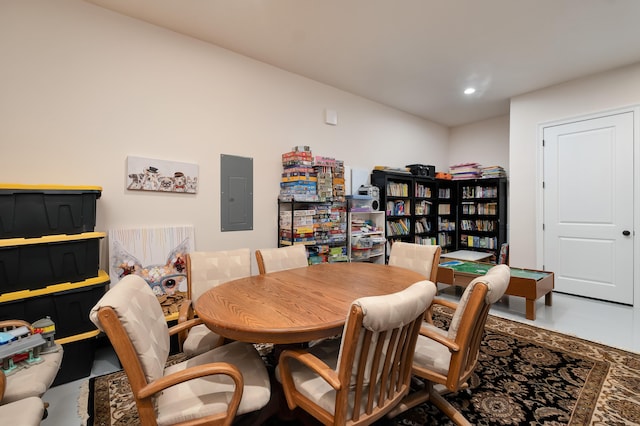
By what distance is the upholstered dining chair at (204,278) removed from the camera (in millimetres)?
1805

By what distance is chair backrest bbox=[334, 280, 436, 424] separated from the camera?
105 centimetres

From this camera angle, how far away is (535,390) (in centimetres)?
199

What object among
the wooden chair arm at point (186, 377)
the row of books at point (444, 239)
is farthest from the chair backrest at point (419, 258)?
the row of books at point (444, 239)

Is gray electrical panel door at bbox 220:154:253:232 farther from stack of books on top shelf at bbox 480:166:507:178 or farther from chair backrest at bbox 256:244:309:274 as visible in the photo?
stack of books on top shelf at bbox 480:166:507:178

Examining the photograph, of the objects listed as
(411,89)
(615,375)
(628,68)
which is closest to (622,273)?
Result: (615,375)

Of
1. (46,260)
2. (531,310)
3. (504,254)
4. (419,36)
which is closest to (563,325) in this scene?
(531,310)

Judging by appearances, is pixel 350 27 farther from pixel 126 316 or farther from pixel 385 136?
pixel 126 316

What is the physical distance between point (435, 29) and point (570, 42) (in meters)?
1.55

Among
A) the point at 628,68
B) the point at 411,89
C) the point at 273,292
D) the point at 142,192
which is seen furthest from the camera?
the point at 411,89

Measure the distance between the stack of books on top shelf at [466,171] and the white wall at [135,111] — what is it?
10.8 feet

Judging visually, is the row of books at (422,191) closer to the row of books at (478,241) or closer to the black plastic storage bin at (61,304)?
the row of books at (478,241)

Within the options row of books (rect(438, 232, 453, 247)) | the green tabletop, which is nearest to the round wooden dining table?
the green tabletop

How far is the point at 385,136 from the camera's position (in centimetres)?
504

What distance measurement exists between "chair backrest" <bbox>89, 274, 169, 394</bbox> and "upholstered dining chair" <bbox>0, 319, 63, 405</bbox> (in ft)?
2.31
